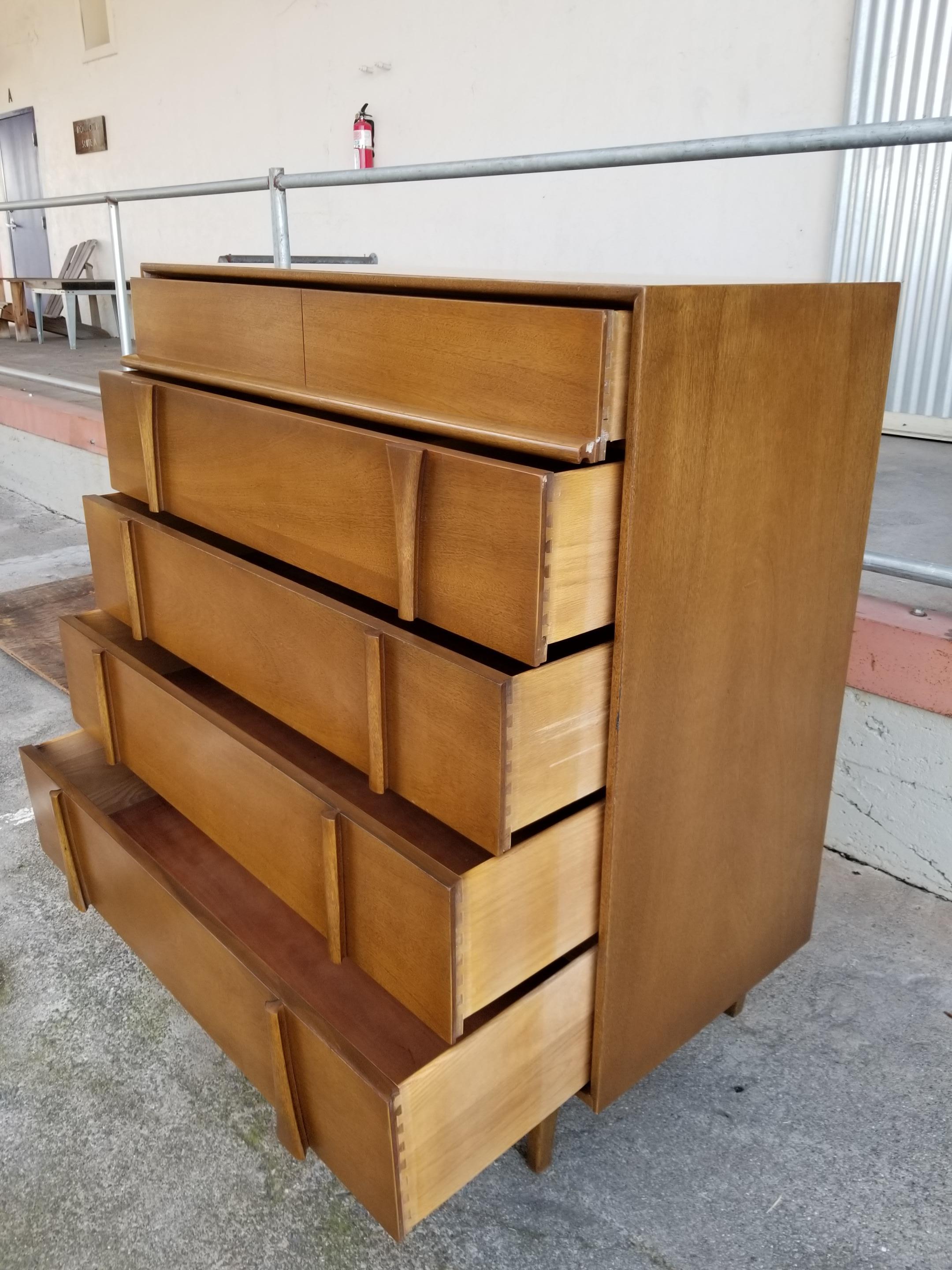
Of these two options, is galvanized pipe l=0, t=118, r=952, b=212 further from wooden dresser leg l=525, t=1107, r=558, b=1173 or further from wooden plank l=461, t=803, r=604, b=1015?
wooden dresser leg l=525, t=1107, r=558, b=1173

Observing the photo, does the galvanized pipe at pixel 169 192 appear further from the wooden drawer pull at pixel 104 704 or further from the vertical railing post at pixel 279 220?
the wooden drawer pull at pixel 104 704

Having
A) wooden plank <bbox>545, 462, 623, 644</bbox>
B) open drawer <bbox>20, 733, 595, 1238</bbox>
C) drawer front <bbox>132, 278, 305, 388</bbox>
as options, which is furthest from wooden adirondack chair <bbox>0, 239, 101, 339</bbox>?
wooden plank <bbox>545, 462, 623, 644</bbox>

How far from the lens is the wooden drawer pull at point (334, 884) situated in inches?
33.1

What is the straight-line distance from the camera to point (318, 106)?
16.5 feet

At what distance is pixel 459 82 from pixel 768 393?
4236 mm

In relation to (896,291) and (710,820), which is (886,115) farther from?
(710,820)

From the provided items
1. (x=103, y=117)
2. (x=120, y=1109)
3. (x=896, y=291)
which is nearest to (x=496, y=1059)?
(x=120, y=1109)

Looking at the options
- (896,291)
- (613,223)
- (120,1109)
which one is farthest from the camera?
(613,223)

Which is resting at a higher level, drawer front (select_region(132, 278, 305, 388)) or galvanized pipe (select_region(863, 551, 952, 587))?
drawer front (select_region(132, 278, 305, 388))

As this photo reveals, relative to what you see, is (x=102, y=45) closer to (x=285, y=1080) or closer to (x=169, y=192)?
(x=169, y=192)

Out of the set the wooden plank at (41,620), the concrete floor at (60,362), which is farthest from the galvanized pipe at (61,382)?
the wooden plank at (41,620)

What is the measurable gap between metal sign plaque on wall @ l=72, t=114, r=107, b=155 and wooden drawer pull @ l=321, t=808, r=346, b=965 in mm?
7697

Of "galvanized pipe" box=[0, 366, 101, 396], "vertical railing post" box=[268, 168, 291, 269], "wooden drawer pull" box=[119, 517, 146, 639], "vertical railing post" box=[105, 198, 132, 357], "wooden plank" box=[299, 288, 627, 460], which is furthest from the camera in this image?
"galvanized pipe" box=[0, 366, 101, 396]

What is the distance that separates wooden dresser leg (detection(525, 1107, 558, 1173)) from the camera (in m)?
0.93
